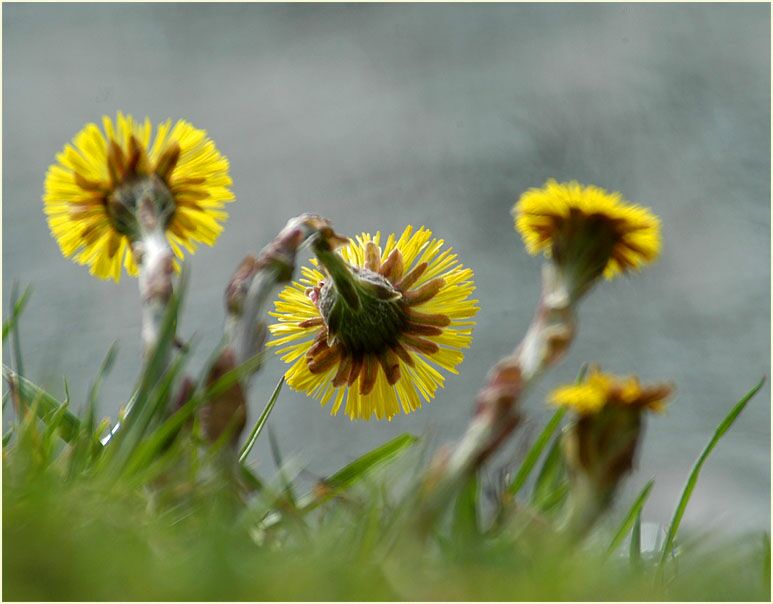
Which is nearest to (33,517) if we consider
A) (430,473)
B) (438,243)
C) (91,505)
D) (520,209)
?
(91,505)

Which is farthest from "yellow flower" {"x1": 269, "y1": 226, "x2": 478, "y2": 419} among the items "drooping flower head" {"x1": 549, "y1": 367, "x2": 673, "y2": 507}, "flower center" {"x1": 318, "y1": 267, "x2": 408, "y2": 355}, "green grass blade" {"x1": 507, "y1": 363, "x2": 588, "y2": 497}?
"drooping flower head" {"x1": 549, "y1": 367, "x2": 673, "y2": 507}

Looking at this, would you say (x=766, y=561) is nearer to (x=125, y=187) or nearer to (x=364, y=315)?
(x=364, y=315)

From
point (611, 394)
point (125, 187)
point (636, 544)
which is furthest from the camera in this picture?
point (125, 187)

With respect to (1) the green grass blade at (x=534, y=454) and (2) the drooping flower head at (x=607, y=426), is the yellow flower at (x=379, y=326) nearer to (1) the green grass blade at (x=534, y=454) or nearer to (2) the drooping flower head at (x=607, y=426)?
(1) the green grass blade at (x=534, y=454)

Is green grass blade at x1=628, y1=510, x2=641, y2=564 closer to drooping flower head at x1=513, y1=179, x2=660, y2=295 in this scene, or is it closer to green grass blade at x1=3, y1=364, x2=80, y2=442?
drooping flower head at x1=513, y1=179, x2=660, y2=295

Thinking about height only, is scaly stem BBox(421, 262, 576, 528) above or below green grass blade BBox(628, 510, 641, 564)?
above

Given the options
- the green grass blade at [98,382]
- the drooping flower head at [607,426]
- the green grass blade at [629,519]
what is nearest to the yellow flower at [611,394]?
the drooping flower head at [607,426]

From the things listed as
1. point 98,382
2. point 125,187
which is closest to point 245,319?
point 98,382
